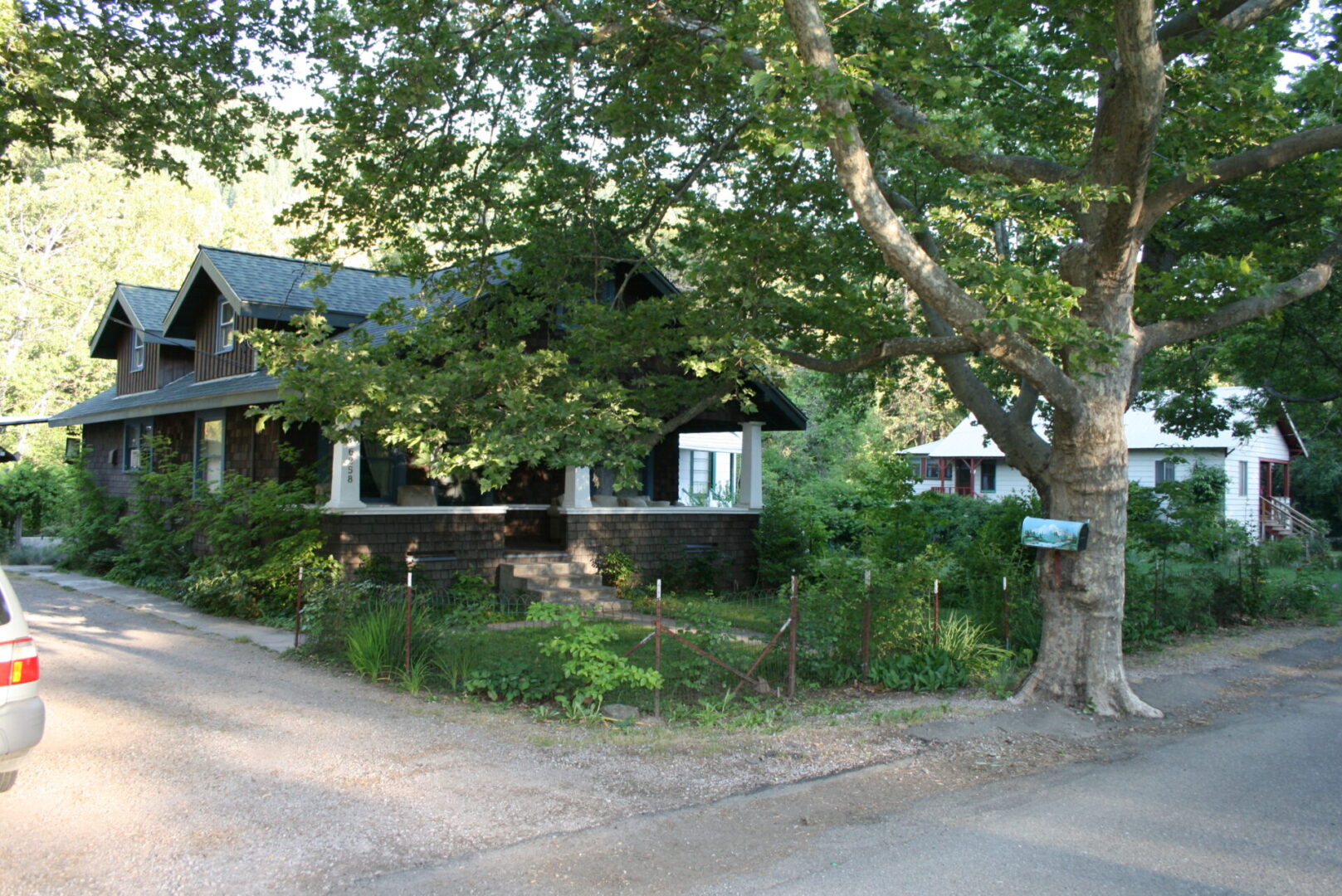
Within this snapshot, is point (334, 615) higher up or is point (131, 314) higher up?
point (131, 314)

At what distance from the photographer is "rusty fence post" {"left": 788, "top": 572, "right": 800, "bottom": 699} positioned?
9.37 metres

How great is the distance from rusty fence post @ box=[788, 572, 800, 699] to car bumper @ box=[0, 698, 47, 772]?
6.15m

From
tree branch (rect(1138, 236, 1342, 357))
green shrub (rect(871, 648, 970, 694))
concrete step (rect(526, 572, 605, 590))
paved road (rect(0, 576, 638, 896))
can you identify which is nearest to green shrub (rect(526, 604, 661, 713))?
paved road (rect(0, 576, 638, 896))

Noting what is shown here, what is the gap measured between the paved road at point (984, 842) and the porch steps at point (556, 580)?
8347mm

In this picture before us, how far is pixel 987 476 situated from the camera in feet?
111

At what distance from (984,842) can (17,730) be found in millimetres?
5370

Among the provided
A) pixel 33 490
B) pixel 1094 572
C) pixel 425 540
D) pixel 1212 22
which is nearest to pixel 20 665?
Result: pixel 1094 572

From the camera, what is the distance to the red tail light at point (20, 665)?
204 inches

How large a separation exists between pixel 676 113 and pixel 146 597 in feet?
36.4

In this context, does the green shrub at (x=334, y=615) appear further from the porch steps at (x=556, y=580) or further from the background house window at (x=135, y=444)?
the background house window at (x=135, y=444)

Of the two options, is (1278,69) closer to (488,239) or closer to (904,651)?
(904,651)

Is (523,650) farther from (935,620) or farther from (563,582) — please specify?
(935,620)

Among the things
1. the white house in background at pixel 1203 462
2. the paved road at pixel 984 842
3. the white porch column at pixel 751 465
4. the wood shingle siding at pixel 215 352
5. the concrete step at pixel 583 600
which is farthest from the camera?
the white house in background at pixel 1203 462

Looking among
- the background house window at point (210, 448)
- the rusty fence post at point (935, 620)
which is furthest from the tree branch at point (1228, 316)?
the background house window at point (210, 448)
